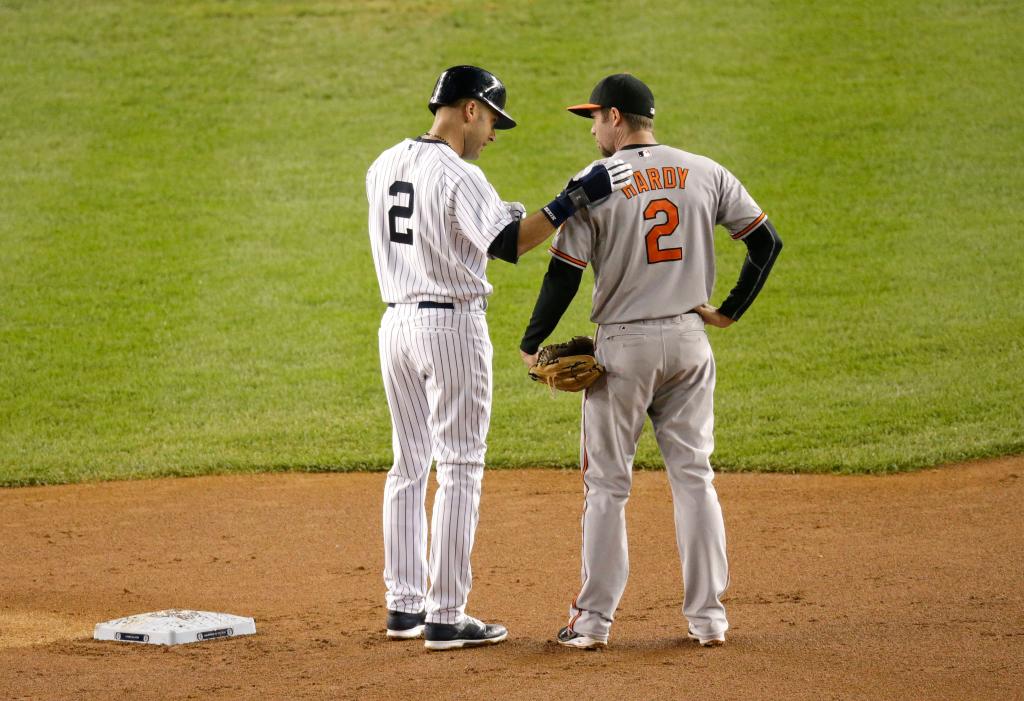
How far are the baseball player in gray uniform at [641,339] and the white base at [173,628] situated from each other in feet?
4.46

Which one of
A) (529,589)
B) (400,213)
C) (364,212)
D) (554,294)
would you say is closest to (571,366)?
(554,294)

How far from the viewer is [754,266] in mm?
4879

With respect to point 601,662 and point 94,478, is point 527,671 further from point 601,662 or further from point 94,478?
point 94,478

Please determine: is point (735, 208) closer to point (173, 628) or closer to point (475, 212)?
point (475, 212)

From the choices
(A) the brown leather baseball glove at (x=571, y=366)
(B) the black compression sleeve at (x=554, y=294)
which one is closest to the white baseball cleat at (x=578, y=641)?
Answer: (A) the brown leather baseball glove at (x=571, y=366)

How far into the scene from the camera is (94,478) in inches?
342

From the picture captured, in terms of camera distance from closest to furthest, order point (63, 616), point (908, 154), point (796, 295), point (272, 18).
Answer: point (63, 616)
point (796, 295)
point (908, 154)
point (272, 18)

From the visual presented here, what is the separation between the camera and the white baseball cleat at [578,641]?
15.2 ft

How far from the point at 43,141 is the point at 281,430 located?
897 centimetres

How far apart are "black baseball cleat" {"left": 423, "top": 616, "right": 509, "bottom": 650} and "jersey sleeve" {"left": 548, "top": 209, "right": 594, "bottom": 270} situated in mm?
1423

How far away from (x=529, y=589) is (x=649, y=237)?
2.03 metres

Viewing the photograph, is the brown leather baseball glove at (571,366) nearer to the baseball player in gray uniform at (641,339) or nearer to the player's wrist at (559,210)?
the baseball player in gray uniform at (641,339)

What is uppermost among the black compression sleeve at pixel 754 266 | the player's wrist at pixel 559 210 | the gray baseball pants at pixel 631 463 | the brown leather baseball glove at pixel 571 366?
the player's wrist at pixel 559 210

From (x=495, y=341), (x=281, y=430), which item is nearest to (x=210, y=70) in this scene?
(x=495, y=341)
